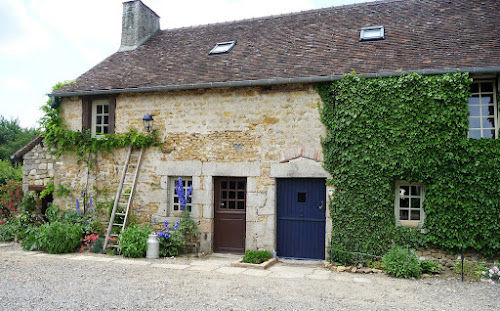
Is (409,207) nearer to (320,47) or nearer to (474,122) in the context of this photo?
(474,122)

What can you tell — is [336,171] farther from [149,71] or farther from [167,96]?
[149,71]

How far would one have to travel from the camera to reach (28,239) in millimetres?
9531

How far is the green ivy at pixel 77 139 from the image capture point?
977 cm

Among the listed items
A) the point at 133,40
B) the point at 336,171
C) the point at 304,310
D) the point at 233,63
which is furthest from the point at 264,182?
the point at 133,40

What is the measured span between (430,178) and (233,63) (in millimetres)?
4971

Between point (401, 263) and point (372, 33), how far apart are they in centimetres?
525

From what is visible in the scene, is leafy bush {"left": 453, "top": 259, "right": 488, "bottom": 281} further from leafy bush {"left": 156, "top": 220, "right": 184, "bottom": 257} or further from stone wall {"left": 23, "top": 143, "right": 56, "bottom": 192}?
stone wall {"left": 23, "top": 143, "right": 56, "bottom": 192}

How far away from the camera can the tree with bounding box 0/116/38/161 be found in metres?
25.6

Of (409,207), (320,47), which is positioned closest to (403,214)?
(409,207)

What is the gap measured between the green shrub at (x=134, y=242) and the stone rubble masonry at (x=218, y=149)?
2.23 ft

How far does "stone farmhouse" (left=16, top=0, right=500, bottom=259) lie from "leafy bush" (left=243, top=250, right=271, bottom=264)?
12.1 inches

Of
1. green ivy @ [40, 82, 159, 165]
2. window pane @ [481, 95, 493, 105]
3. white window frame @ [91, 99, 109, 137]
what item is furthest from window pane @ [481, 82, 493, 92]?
white window frame @ [91, 99, 109, 137]

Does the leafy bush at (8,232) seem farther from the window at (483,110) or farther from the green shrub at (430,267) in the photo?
the window at (483,110)

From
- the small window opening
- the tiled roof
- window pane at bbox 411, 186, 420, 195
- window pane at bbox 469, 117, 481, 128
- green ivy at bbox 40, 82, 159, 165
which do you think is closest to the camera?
window pane at bbox 469, 117, 481, 128
